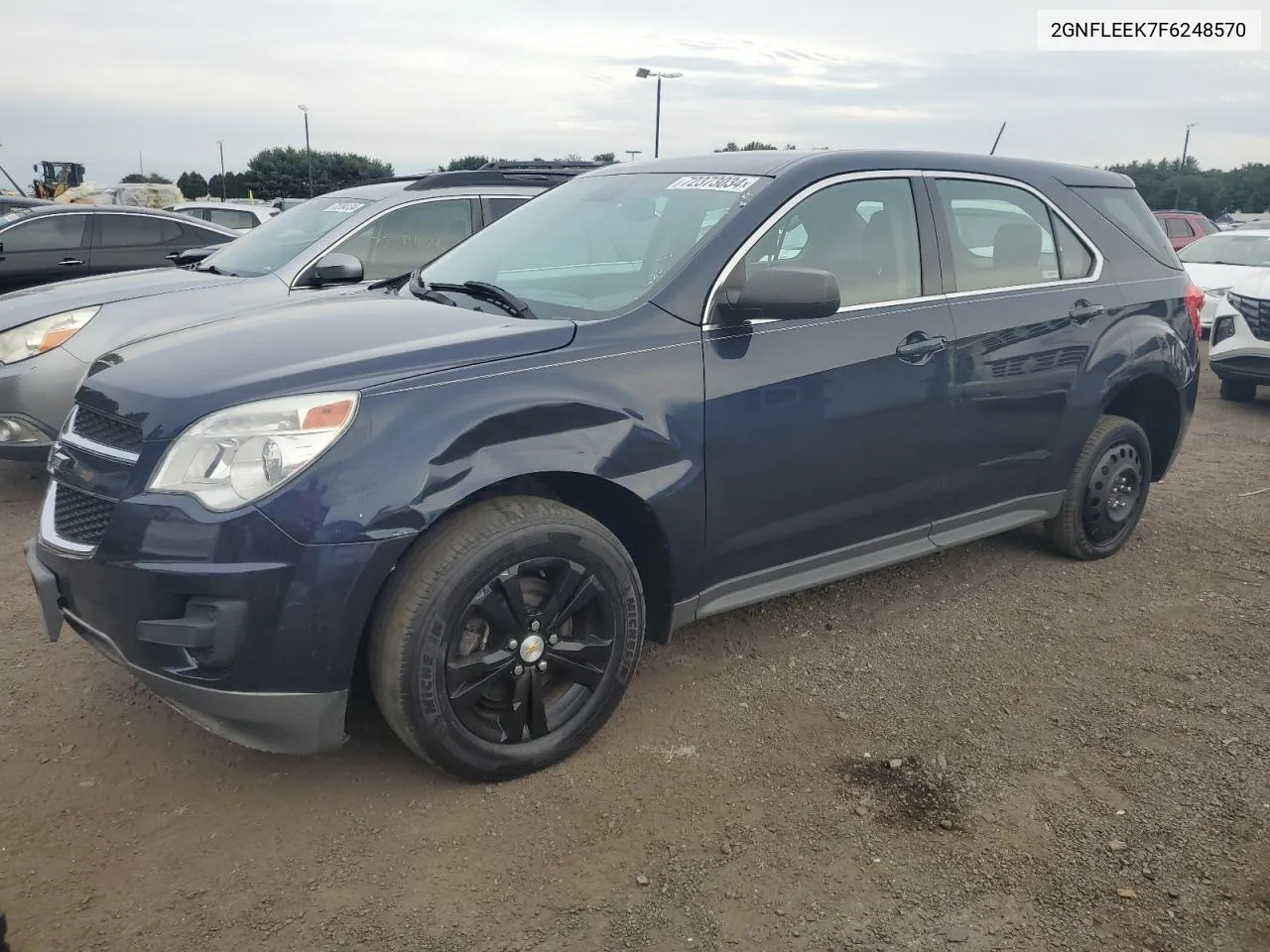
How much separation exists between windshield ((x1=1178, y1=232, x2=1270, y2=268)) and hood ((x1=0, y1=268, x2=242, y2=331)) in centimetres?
1036

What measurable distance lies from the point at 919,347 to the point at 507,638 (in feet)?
6.04

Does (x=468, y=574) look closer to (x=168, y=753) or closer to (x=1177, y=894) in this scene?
(x=168, y=753)

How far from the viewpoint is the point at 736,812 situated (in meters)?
2.78

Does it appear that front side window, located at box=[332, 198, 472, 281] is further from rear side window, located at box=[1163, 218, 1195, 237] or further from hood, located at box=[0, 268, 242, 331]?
rear side window, located at box=[1163, 218, 1195, 237]

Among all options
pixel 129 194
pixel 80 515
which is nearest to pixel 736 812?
pixel 80 515

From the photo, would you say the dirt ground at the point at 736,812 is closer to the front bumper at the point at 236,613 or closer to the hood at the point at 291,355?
the front bumper at the point at 236,613

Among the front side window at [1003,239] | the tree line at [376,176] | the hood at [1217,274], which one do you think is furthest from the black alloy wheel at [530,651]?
the tree line at [376,176]

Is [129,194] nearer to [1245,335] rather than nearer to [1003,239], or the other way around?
[1245,335]

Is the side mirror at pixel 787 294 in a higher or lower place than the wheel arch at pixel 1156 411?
higher

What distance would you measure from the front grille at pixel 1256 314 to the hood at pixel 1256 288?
37mm

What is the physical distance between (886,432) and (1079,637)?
4.10 feet

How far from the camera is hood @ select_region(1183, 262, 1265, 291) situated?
1096 cm

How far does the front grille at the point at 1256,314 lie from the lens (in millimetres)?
8336

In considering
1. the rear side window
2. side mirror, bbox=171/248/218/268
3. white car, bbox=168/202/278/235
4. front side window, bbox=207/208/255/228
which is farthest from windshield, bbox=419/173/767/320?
the rear side window
